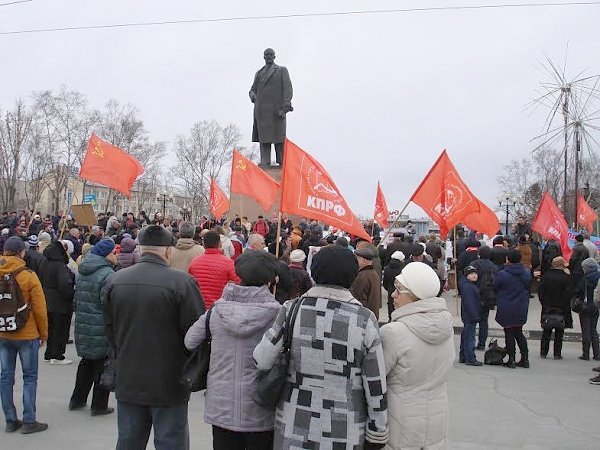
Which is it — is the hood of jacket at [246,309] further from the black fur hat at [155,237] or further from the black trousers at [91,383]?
the black trousers at [91,383]

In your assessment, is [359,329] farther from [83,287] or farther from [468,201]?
[468,201]

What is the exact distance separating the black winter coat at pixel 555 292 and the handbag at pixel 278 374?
8.04m

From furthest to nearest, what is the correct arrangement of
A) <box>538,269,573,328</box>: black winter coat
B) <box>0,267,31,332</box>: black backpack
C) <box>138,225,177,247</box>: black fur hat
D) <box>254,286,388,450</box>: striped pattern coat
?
<box>538,269,573,328</box>: black winter coat < <box>0,267,31,332</box>: black backpack < <box>138,225,177,247</box>: black fur hat < <box>254,286,388,450</box>: striped pattern coat

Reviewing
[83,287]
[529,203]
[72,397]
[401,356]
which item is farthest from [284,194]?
[529,203]

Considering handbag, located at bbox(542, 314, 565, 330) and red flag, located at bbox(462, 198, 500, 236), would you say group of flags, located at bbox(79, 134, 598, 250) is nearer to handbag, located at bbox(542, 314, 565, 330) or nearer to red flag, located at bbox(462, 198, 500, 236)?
red flag, located at bbox(462, 198, 500, 236)

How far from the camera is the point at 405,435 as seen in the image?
3.24m

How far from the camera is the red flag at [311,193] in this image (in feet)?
21.8

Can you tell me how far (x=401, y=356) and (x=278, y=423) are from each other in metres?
0.78

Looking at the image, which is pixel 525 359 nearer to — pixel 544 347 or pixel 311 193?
pixel 544 347

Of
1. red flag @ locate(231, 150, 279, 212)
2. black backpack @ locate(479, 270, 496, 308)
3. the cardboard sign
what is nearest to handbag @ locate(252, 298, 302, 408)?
black backpack @ locate(479, 270, 496, 308)

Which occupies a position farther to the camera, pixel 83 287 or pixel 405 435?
pixel 83 287

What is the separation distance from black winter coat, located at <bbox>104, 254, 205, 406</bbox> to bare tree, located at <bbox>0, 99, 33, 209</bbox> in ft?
172

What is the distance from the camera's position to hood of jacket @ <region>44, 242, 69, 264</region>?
8352 mm

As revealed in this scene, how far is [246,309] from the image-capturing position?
3496 millimetres
